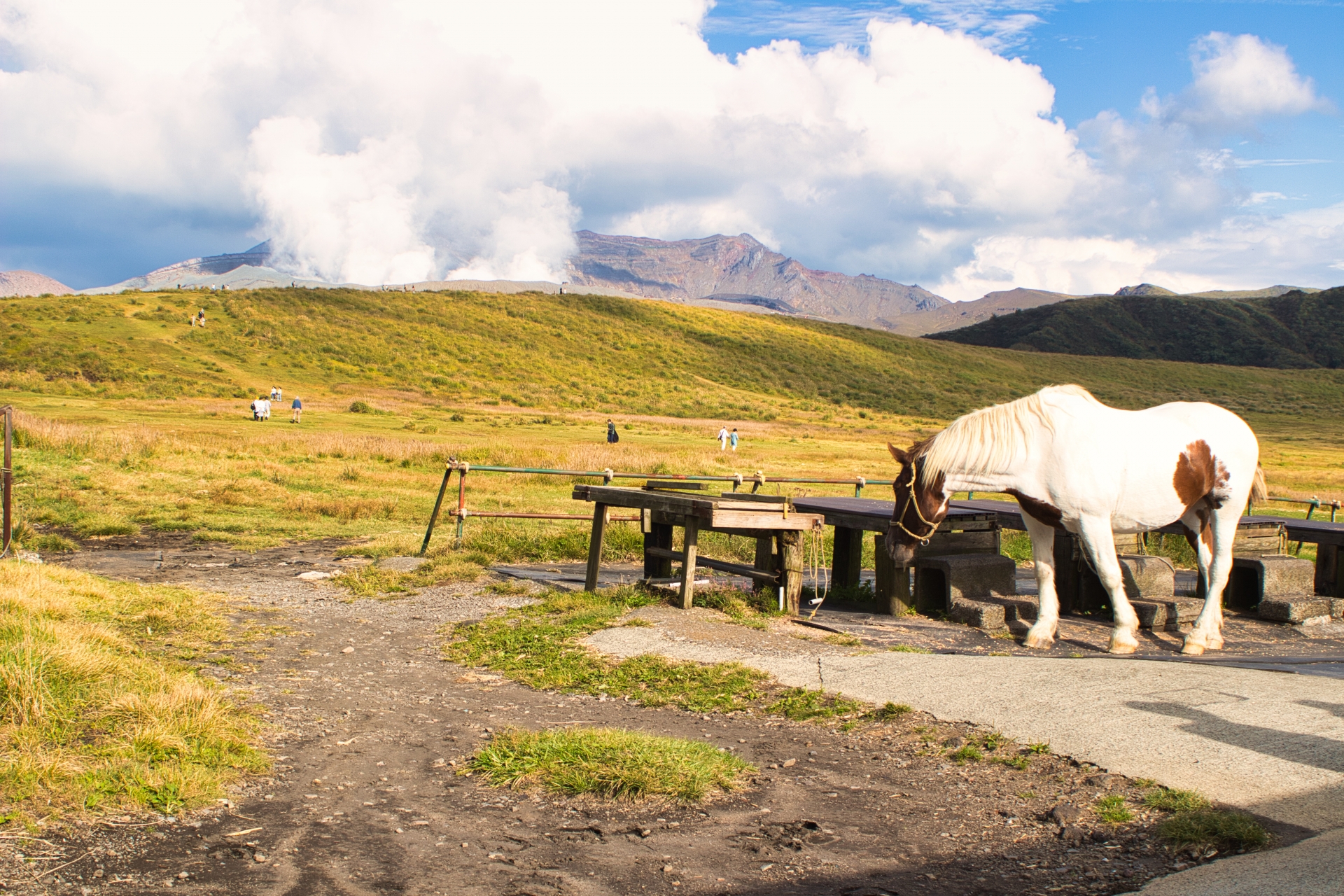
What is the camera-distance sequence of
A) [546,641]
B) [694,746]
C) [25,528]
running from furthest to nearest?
[25,528]
[546,641]
[694,746]

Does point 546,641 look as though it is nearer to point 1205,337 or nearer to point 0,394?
point 0,394

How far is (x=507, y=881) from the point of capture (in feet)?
12.2

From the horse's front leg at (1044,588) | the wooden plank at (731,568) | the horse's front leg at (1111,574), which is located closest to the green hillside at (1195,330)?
the wooden plank at (731,568)

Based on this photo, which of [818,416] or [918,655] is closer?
[918,655]

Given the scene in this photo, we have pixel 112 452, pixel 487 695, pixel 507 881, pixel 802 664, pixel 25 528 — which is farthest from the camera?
pixel 112 452

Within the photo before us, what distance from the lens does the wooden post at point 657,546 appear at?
1095cm

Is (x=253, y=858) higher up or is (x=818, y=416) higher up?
(x=818, y=416)

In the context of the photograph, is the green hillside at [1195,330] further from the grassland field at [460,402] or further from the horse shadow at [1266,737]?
the horse shadow at [1266,737]

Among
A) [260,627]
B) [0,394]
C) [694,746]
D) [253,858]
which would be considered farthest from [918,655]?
[0,394]

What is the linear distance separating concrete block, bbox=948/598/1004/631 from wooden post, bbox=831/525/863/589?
5.96 ft

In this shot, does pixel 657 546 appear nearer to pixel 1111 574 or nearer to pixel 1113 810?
pixel 1111 574

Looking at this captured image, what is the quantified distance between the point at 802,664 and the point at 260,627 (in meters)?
4.62

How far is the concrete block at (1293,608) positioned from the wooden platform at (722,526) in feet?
15.2

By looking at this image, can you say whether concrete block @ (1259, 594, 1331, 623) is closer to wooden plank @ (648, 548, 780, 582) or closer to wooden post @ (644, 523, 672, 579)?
wooden plank @ (648, 548, 780, 582)
